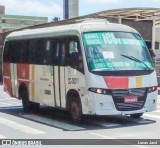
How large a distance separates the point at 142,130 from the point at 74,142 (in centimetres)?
219

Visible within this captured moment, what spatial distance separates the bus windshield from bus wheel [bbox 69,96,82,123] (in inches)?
44.3

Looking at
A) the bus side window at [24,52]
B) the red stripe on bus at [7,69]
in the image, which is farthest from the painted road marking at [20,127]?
the red stripe on bus at [7,69]

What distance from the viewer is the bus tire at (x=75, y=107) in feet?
42.2

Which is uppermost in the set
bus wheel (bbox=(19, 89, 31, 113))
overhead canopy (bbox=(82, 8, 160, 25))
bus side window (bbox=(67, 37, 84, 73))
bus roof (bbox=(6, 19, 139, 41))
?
overhead canopy (bbox=(82, 8, 160, 25))

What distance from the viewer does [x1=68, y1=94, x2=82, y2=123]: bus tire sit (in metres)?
12.9

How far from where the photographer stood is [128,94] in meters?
12.5

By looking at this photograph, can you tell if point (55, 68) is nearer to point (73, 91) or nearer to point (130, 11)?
point (73, 91)

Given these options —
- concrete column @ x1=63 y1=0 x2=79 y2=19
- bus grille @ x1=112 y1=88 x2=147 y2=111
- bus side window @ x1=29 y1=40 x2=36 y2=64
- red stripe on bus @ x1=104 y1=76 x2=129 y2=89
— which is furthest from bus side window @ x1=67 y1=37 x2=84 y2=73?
concrete column @ x1=63 y1=0 x2=79 y2=19

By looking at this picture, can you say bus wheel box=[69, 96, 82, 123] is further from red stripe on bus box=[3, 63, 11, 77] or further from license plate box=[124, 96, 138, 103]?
red stripe on bus box=[3, 63, 11, 77]

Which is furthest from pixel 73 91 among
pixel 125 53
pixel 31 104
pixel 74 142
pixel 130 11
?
pixel 130 11

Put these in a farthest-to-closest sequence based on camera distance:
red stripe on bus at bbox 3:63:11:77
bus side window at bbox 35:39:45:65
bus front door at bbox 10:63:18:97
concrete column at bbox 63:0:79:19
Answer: concrete column at bbox 63:0:79:19 < red stripe on bus at bbox 3:63:11:77 < bus front door at bbox 10:63:18:97 < bus side window at bbox 35:39:45:65

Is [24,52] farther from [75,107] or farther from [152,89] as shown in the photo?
[152,89]

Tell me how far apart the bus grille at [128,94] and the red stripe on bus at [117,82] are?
108 mm

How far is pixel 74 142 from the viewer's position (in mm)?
10375
